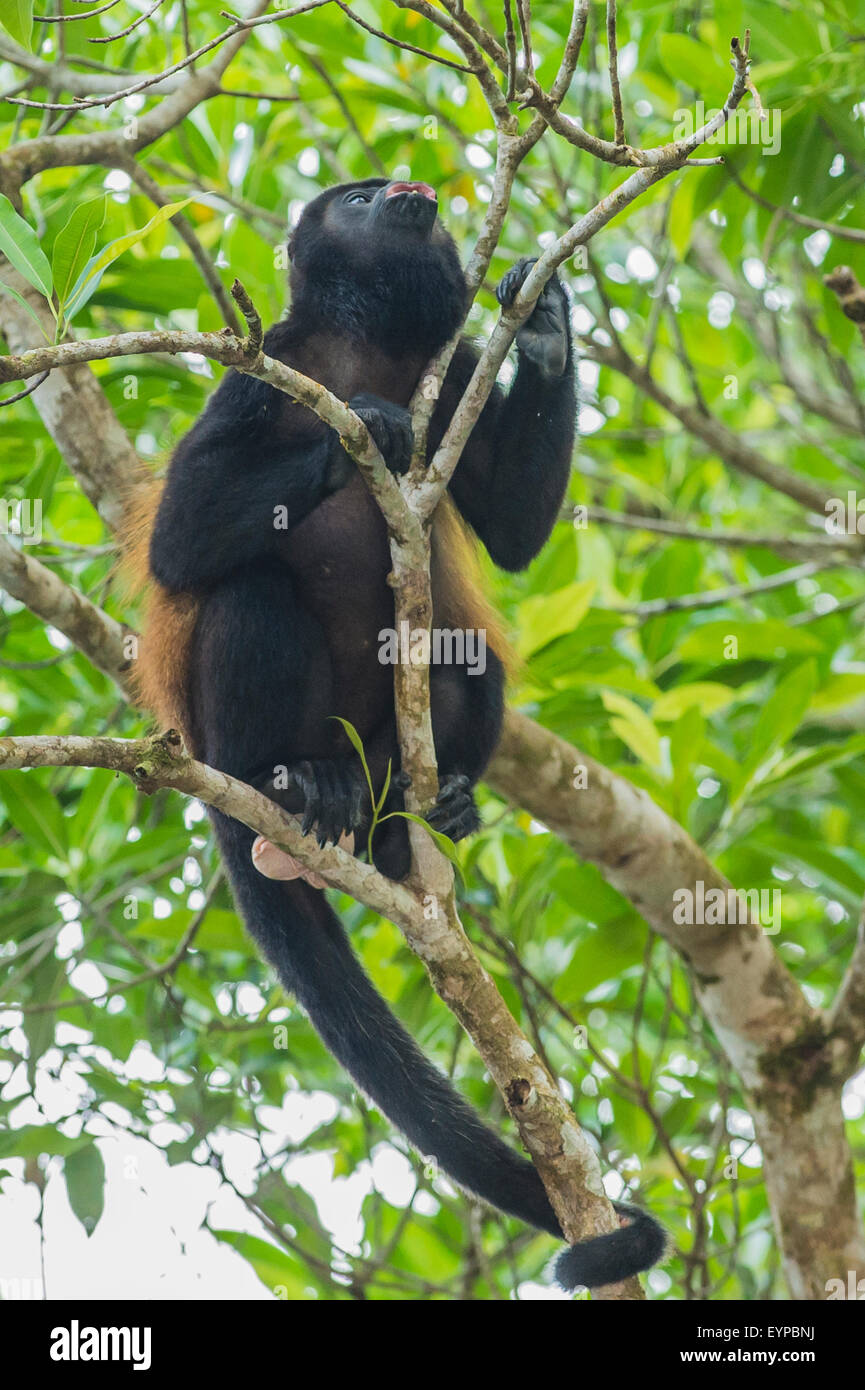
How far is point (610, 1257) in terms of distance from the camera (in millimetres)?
2691

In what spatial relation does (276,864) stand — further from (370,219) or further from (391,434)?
(370,219)

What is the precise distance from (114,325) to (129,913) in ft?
7.55

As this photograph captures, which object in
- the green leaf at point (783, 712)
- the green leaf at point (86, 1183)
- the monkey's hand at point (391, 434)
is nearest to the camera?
the monkey's hand at point (391, 434)

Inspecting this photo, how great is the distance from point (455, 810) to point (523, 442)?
1.04 m

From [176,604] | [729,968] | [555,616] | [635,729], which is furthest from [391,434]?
[729,968]

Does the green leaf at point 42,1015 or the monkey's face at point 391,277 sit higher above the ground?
the monkey's face at point 391,277

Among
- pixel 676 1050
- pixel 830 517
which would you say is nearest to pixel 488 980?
pixel 830 517

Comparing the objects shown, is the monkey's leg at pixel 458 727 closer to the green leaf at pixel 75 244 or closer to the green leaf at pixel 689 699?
the green leaf at pixel 689 699

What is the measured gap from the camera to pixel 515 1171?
304cm

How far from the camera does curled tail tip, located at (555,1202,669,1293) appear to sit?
2.69 m

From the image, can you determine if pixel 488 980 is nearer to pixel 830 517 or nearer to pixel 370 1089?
pixel 370 1089

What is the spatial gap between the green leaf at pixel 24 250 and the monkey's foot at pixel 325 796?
1.22 m

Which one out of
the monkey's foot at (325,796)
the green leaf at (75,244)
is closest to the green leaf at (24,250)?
the green leaf at (75,244)

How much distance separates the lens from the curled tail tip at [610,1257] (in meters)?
2.69
